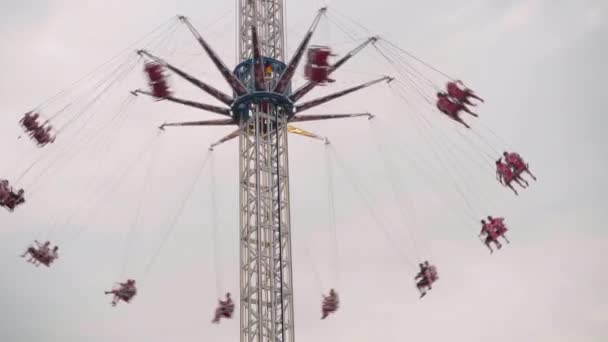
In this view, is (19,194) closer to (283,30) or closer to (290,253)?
(290,253)

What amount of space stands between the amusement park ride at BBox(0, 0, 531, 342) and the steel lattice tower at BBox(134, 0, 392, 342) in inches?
1.8

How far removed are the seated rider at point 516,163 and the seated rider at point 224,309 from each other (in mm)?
13517

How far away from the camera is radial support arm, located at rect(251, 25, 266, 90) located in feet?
124

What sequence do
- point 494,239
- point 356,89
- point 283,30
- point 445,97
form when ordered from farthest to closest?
1. point 283,30
2. point 356,89
3. point 445,97
4. point 494,239

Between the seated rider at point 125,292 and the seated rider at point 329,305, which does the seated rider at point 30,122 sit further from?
the seated rider at point 329,305

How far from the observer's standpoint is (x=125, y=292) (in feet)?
120

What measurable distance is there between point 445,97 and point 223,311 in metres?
13.6

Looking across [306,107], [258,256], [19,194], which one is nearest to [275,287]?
[258,256]

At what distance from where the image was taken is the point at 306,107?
40.3m

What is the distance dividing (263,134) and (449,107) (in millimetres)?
9042

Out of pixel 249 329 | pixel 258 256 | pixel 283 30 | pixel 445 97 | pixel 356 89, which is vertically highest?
pixel 283 30

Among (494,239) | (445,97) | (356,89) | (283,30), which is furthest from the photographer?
(283,30)

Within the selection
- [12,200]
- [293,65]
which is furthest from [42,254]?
[293,65]

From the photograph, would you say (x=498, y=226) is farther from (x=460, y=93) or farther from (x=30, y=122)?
(x=30, y=122)
